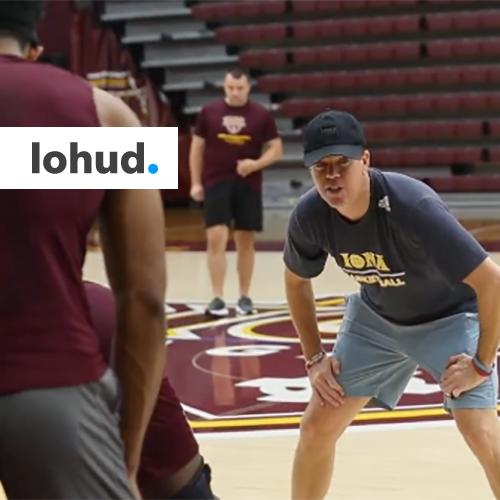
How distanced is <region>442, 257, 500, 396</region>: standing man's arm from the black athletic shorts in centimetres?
582

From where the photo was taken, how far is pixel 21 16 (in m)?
2.12

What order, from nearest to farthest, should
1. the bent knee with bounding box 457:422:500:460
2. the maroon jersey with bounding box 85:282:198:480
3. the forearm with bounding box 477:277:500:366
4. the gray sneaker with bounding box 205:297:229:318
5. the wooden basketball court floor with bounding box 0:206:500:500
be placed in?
1. the maroon jersey with bounding box 85:282:198:480
2. the forearm with bounding box 477:277:500:366
3. the bent knee with bounding box 457:422:500:460
4. the wooden basketball court floor with bounding box 0:206:500:500
5. the gray sneaker with bounding box 205:297:229:318

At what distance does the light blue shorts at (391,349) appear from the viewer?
394 centimetres

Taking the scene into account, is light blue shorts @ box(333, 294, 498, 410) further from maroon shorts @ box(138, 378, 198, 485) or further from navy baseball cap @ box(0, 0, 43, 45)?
navy baseball cap @ box(0, 0, 43, 45)

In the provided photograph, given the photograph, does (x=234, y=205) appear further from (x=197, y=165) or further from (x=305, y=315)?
(x=305, y=315)

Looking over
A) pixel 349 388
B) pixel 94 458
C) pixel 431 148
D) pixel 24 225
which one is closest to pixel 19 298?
pixel 24 225

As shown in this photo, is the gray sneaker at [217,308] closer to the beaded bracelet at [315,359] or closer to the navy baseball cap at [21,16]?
the beaded bracelet at [315,359]

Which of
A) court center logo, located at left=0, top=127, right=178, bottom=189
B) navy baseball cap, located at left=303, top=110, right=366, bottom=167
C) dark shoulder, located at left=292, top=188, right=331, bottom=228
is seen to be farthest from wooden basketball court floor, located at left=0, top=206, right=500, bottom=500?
court center logo, located at left=0, top=127, right=178, bottom=189

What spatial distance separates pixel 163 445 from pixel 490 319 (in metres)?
1.25

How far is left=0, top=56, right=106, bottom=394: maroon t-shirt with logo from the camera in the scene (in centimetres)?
207

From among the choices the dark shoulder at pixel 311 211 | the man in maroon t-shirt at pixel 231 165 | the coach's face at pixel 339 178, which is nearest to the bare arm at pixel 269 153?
the man in maroon t-shirt at pixel 231 165

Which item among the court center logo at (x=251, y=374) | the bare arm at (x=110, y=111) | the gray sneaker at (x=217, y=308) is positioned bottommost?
the gray sneaker at (x=217, y=308)

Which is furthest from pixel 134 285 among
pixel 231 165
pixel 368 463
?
pixel 231 165

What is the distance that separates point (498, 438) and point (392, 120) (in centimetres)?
1399
